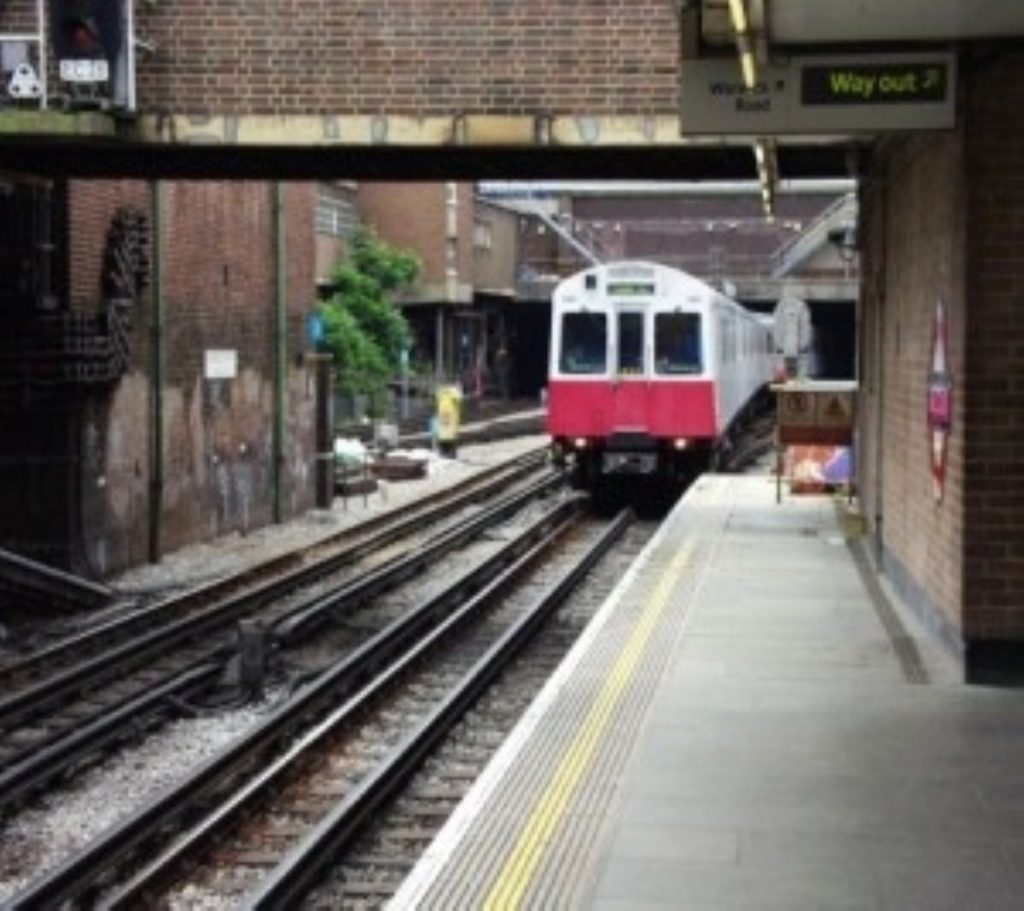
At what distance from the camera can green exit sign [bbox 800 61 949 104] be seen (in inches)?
398

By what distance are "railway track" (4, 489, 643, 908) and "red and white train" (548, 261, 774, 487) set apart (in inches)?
308

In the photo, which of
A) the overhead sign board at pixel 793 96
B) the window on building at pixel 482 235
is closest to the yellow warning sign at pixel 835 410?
the overhead sign board at pixel 793 96

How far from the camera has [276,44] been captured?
48.2 ft

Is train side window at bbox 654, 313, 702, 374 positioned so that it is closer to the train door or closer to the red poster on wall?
the train door

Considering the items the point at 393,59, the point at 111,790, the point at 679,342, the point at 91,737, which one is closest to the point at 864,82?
the point at 393,59

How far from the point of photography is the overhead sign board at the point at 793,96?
405 inches

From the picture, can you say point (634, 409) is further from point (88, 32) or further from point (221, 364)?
point (88, 32)

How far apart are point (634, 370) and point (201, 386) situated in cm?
667

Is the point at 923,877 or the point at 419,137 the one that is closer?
the point at 923,877

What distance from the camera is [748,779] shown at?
8.19 m

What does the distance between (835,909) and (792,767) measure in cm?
217

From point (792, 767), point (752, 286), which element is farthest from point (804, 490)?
point (752, 286)

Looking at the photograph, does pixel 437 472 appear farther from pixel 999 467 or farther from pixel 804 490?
pixel 999 467

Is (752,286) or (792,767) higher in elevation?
(752,286)
